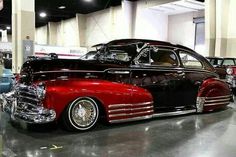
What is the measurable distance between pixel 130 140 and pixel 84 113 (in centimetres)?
93

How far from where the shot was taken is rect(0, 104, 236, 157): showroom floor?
402 cm

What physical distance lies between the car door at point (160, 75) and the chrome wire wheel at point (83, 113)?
95 centimetres

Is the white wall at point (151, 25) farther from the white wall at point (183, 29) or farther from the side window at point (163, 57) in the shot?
the side window at point (163, 57)

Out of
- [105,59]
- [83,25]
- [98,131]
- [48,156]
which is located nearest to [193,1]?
[83,25]

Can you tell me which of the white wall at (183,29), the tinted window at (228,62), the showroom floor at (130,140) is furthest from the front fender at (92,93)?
the white wall at (183,29)

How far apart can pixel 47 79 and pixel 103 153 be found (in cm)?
159

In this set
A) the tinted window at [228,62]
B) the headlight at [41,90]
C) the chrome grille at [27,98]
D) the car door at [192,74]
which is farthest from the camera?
the tinted window at [228,62]

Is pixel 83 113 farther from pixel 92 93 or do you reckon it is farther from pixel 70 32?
pixel 70 32

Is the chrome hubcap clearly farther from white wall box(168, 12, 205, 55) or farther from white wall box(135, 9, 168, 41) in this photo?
white wall box(168, 12, 205, 55)

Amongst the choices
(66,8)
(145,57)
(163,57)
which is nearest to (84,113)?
(145,57)

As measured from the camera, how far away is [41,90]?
15.4 ft

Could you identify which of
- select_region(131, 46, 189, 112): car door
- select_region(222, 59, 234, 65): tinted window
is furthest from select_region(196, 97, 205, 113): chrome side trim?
select_region(222, 59, 234, 65): tinted window

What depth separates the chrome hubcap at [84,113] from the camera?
498 centimetres

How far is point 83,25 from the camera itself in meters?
24.9
